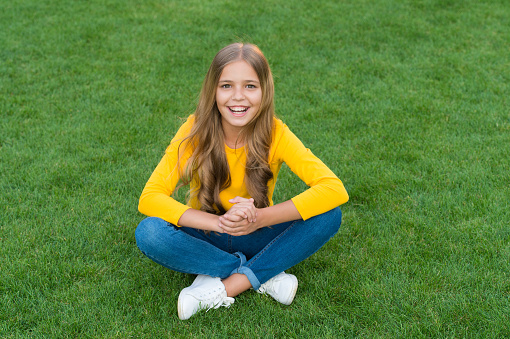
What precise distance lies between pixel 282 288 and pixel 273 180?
662 mm

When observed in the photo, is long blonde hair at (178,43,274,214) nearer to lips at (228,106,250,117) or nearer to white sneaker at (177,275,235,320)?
lips at (228,106,250,117)

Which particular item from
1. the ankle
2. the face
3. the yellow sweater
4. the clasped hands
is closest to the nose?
the face

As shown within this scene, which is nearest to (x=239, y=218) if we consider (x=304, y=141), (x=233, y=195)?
(x=233, y=195)

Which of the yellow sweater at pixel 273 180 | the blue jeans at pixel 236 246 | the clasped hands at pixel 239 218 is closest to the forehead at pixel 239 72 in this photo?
the yellow sweater at pixel 273 180

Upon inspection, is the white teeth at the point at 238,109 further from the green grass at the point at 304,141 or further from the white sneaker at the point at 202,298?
the green grass at the point at 304,141

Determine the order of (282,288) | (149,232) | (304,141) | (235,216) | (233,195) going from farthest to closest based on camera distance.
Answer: (304,141) < (233,195) < (282,288) < (149,232) < (235,216)

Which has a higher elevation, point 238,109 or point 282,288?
point 238,109

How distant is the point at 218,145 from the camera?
10.0 feet

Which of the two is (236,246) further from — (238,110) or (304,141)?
(304,141)

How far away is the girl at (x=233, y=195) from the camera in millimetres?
2850

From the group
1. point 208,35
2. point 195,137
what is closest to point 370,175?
point 195,137

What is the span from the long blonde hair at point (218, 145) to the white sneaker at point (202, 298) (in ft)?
1.52

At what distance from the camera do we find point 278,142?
304 centimetres

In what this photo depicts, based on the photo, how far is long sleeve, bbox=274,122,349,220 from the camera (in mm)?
2838
